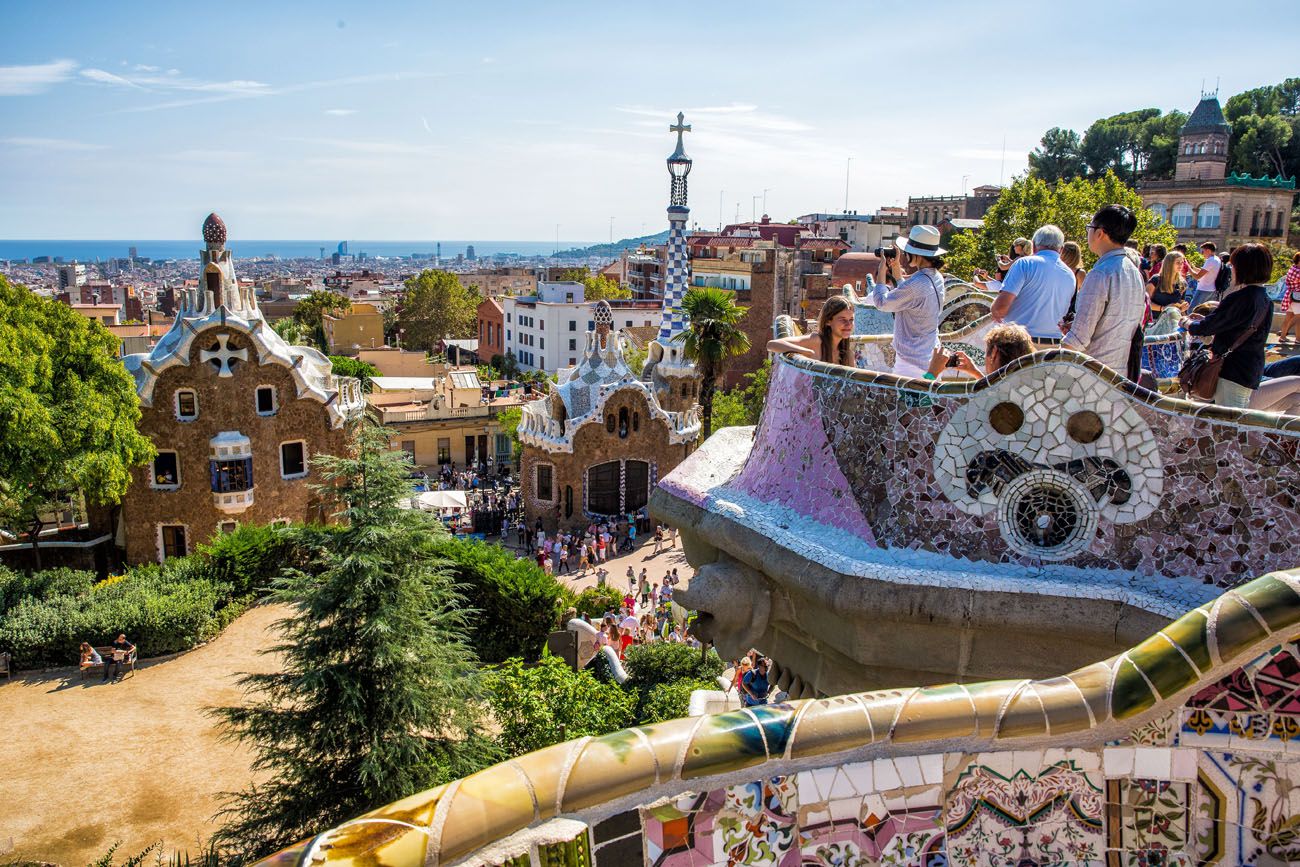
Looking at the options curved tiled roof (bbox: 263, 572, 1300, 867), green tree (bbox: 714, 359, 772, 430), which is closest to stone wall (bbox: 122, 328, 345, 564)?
green tree (bbox: 714, 359, 772, 430)

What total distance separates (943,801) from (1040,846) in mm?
412

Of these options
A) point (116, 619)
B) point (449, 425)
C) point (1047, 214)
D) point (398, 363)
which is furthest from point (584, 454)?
point (398, 363)

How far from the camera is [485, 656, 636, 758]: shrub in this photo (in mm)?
13875

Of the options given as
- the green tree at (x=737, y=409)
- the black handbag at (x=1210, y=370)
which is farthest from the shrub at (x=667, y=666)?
the green tree at (x=737, y=409)

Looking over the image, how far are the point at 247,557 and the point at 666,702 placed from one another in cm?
1350

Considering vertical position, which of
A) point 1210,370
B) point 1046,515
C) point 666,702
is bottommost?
point 666,702

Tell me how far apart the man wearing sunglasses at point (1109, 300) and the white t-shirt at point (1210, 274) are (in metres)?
7.02

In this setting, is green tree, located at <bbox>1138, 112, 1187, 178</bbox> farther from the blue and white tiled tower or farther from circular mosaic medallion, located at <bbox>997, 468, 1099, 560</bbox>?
circular mosaic medallion, located at <bbox>997, 468, 1099, 560</bbox>

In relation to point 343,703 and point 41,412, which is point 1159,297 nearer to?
point 343,703

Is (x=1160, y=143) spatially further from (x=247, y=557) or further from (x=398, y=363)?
(x=247, y=557)

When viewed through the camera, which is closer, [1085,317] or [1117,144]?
[1085,317]

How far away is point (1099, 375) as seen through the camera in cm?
548

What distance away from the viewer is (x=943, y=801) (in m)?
3.59

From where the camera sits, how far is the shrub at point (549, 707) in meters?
13.9
